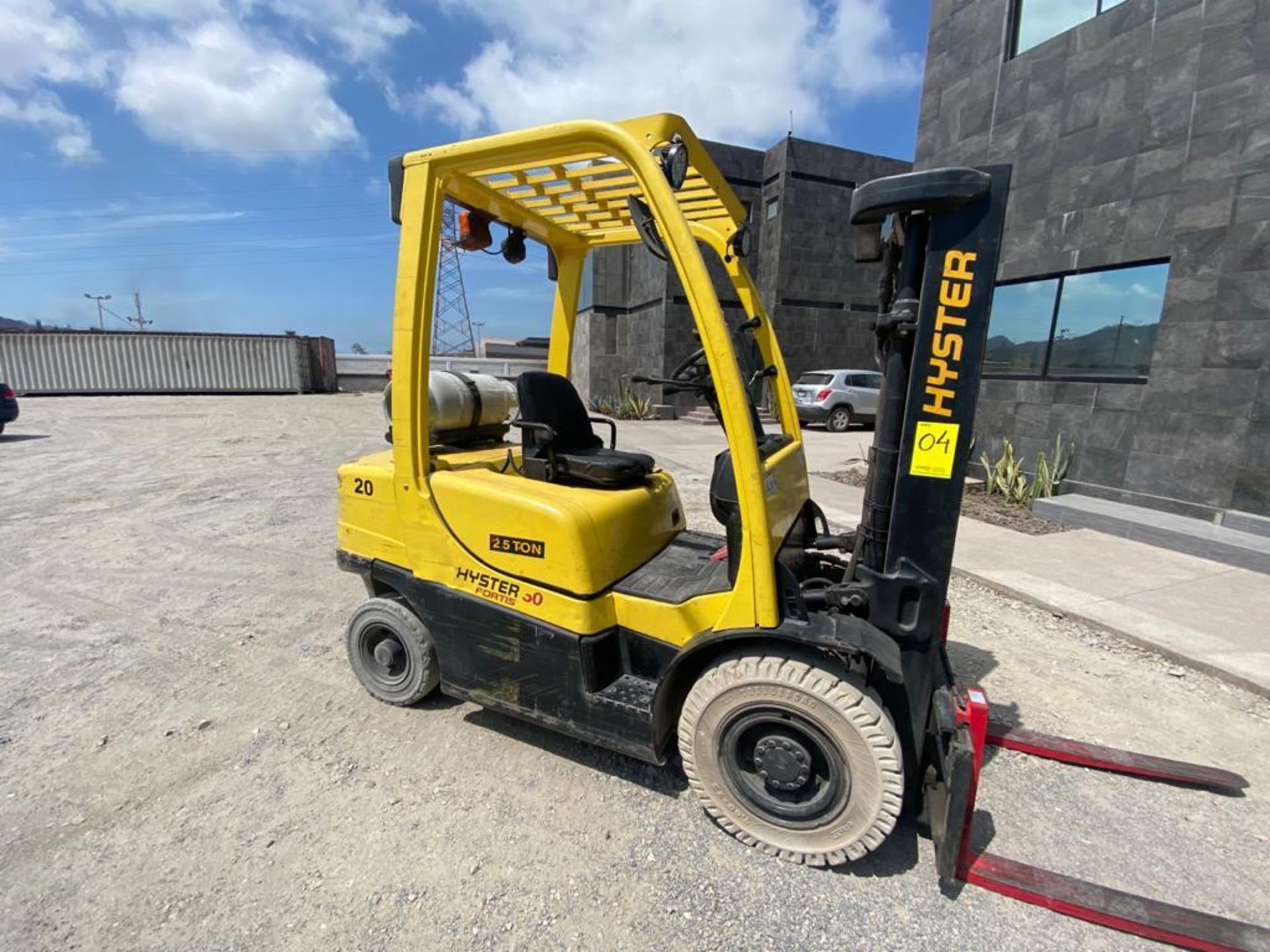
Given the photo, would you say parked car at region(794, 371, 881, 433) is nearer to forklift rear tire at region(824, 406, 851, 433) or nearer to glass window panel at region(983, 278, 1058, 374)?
forklift rear tire at region(824, 406, 851, 433)

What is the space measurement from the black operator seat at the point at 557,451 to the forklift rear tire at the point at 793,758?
1.03 meters

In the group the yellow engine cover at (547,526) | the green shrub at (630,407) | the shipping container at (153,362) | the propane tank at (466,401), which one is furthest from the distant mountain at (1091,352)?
the shipping container at (153,362)

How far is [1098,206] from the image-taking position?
694cm

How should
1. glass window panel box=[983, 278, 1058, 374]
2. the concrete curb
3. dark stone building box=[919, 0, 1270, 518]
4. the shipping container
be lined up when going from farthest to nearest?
1. the shipping container
2. glass window panel box=[983, 278, 1058, 374]
3. dark stone building box=[919, 0, 1270, 518]
4. the concrete curb

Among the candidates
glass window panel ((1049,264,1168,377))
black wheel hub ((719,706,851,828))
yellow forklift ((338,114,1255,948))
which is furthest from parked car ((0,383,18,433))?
glass window panel ((1049,264,1168,377))

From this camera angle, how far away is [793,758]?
2.16 metres

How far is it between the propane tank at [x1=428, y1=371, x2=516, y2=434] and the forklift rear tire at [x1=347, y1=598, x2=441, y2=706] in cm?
99

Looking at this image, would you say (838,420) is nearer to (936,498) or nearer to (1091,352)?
(1091,352)

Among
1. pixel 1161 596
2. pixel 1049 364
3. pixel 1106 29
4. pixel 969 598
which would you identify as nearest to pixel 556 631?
pixel 969 598

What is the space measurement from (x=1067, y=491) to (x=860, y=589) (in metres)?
6.78

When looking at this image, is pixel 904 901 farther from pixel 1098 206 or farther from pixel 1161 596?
pixel 1098 206

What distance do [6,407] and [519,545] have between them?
15.4m

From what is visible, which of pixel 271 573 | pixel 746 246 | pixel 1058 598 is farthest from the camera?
pixel 271 573

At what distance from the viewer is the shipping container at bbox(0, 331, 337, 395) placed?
73.7 ft
